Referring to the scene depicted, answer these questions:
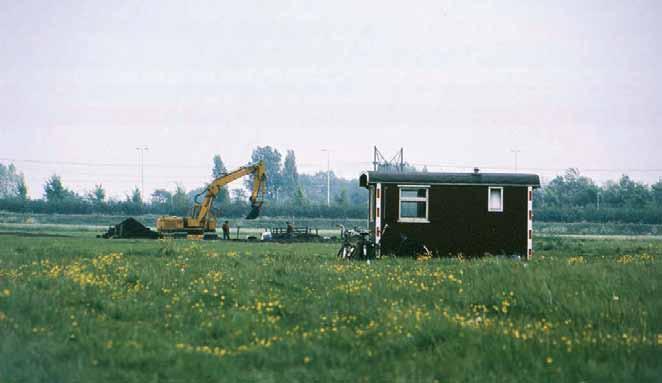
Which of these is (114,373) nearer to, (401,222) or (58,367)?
(58,367)

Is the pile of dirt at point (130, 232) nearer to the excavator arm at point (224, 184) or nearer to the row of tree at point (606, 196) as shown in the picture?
the excavator arm at point (224, 184)

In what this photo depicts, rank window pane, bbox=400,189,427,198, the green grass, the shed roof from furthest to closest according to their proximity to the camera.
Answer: window pane, bbox=400,189,427,198, the shed roof, the green grass

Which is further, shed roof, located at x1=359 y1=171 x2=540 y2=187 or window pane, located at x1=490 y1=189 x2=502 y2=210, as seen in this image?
window pane, located at x1=490 y1=189 x2=502 y2=210

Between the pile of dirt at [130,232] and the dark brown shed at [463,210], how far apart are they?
25.2 m

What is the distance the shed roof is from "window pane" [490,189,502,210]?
1.00 feet

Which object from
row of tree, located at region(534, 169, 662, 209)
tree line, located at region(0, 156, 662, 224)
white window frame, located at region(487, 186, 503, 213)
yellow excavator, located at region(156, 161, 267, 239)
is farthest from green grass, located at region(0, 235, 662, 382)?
row of tree, located at region(534, 169, 662, 209)

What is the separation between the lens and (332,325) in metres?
12.3

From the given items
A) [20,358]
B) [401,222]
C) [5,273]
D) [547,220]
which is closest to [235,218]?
[547,220]

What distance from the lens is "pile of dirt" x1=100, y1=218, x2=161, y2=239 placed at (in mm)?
49281

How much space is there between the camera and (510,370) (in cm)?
959

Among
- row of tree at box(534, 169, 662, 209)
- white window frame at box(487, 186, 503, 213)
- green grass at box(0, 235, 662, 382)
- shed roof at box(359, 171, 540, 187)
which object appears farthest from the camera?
row of tree at box(534, 169, 662, 209)

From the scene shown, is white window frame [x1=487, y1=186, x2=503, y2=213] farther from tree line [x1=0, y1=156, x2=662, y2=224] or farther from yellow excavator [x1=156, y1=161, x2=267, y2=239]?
tree line [x1=0, y1=156, x2=662, y2=224]

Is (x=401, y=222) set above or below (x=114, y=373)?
above

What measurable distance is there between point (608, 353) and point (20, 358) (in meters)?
7.56
